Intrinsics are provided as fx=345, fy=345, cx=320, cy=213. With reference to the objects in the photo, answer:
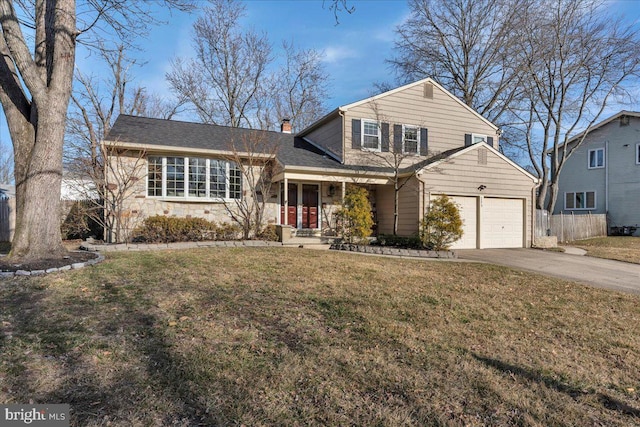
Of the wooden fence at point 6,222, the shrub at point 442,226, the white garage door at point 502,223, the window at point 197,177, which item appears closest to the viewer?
the shrub at point 442,226

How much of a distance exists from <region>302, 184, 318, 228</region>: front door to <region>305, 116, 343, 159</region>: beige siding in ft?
5.83

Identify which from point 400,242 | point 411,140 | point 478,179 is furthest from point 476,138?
point 400,242

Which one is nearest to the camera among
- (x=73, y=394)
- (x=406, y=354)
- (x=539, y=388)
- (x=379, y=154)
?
(x=73, y=394)

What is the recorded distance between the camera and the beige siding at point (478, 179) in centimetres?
1235

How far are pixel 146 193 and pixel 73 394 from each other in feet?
33.5

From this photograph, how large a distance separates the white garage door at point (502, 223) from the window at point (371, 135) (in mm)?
4746

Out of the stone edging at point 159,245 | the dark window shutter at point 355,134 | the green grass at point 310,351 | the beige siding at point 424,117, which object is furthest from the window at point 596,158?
the stone edging at point 159,245

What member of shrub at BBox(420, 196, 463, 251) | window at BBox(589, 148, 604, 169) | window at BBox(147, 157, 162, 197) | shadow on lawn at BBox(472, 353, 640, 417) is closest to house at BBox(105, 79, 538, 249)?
window at BBox(147, 157, 162, 197)

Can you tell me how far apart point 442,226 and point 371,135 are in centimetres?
524

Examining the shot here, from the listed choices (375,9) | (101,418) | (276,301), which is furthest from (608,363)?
(375,9)

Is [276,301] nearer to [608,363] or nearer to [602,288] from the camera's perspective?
[608,363]

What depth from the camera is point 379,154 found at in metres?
14.1

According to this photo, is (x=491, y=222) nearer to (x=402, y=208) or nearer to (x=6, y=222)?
(x=402, y=208)

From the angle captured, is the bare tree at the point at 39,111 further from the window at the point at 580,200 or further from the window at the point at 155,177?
the window at the point at 580,200
